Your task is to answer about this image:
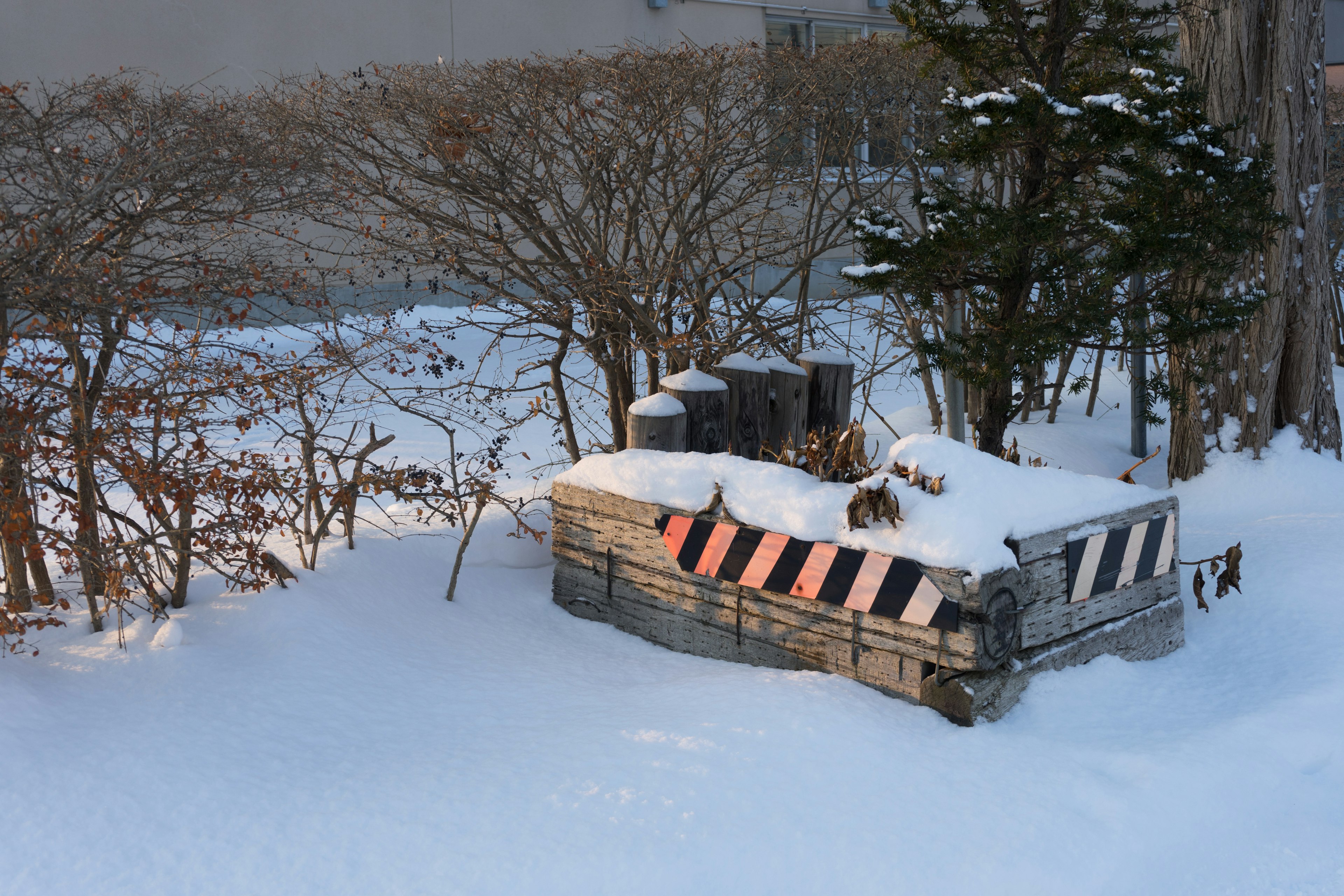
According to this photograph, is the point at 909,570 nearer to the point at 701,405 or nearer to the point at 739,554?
the point at 739,554

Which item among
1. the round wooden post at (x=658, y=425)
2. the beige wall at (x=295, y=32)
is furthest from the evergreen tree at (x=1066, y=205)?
the beige wall at (x=295, y=32)

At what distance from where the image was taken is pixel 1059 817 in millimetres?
2627

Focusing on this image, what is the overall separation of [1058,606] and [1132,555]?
430mm

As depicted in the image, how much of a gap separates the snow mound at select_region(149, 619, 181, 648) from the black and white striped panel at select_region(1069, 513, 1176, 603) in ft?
9.90

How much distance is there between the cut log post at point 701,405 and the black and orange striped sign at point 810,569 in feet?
2.26

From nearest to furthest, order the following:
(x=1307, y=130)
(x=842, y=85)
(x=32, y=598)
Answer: (x=32, y=598) < (x=1307, y=130) < (x=842, y=85)

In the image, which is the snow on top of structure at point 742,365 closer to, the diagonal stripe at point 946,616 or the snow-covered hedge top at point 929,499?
the snow-covered hedge top at point 929,499

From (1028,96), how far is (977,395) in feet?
14.4

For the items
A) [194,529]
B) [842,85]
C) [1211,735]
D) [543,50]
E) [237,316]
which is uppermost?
[543,50]

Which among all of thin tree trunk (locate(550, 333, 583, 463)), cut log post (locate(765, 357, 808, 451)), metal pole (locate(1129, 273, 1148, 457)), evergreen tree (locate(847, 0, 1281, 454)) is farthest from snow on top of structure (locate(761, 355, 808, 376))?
metal pole (locate(1129, 273, 1148, 457))

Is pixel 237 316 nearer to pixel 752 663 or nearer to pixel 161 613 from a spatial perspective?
pixel 161 613

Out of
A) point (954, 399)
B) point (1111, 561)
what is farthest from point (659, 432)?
point (954, 399)

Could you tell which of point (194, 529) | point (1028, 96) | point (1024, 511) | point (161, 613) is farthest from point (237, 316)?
point (1028, 96)

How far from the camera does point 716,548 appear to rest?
3699 mm
